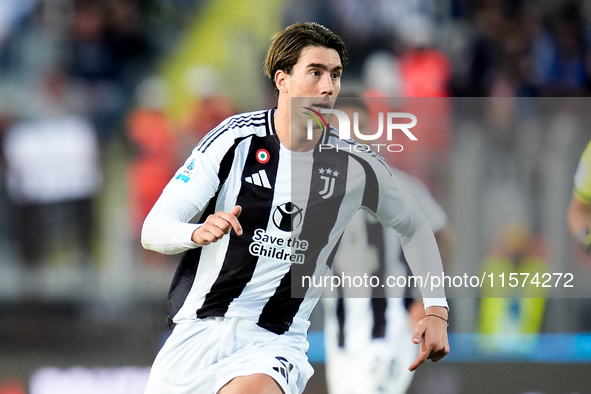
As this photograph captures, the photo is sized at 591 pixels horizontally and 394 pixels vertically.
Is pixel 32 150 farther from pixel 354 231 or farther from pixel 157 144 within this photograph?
pixel 354 231

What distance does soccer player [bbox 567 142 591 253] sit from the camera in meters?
3.73

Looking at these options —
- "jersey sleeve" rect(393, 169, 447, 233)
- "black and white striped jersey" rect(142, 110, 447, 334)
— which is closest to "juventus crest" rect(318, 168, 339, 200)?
Result: "black and white striped jersey" rect(142, 110, 447, 334)

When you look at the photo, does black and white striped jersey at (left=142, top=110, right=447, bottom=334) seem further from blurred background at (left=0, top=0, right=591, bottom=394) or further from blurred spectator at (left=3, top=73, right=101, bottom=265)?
blurred spectator at (left=3, top=73, right=101, bottom=265)

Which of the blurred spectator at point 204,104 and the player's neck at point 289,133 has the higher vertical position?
the blurred spectator at point 204,104

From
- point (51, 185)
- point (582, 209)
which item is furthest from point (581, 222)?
point (51, 185)

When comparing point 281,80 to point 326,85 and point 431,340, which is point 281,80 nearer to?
point 326,85

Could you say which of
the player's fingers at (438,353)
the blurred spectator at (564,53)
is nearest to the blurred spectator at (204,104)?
the blurred spectator at (564,53)

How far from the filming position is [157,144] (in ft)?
21.9

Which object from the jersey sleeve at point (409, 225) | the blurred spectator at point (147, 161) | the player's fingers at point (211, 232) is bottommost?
the player's fingers at point (211, 232)

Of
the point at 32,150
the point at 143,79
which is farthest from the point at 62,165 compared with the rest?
the point at 143,79

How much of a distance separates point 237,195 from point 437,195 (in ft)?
7.86

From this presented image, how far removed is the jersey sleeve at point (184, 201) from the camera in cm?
279

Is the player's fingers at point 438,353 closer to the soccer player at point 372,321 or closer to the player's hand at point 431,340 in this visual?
the player's hand at point 431,340

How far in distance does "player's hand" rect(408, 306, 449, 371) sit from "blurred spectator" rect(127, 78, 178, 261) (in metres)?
3.60
